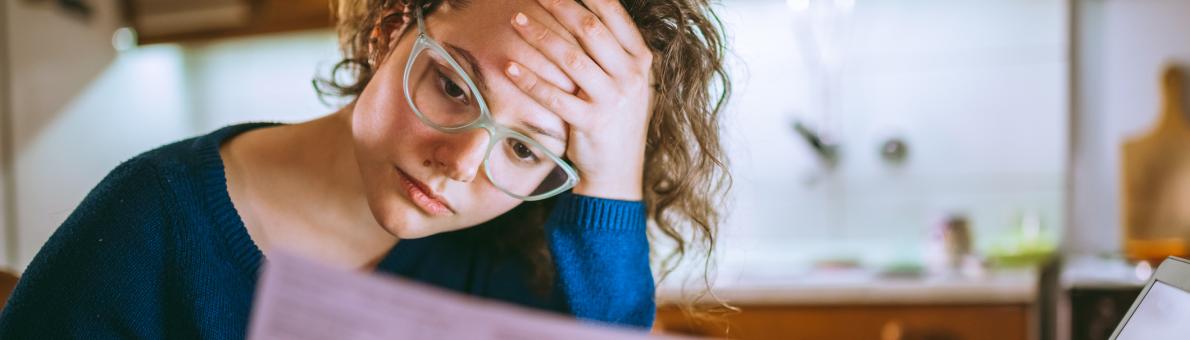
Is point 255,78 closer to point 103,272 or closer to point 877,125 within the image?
point 877,125

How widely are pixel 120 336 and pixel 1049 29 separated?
2.34 metres

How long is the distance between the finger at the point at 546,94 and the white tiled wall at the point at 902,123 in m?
1.69

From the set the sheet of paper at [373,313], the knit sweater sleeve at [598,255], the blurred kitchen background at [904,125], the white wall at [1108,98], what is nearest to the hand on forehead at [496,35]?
the knit sweater sleeve at [598,255]

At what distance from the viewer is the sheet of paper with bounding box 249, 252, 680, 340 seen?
32 cm

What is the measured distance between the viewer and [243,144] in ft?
2.78

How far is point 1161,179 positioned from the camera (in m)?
2.28

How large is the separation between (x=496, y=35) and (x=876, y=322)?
58.8 inches

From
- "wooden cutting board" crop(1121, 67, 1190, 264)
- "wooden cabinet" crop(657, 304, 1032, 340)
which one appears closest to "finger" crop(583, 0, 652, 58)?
"wooden cabinet" crop(657, 304, 1032, 340)

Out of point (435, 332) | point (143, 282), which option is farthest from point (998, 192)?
point (435, 332)

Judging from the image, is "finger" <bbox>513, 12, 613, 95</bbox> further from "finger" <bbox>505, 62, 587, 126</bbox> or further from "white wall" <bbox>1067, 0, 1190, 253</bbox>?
"white wall" <bbox>1067, 0, 1190, 253</bbox>

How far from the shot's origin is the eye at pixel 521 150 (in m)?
0.73

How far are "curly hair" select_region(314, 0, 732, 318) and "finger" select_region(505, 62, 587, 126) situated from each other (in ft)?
0.31

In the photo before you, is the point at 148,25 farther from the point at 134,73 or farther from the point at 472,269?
the point at 472,269

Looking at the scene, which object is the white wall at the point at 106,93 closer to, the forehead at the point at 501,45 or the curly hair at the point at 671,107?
the curly hair at the point at 671,107
